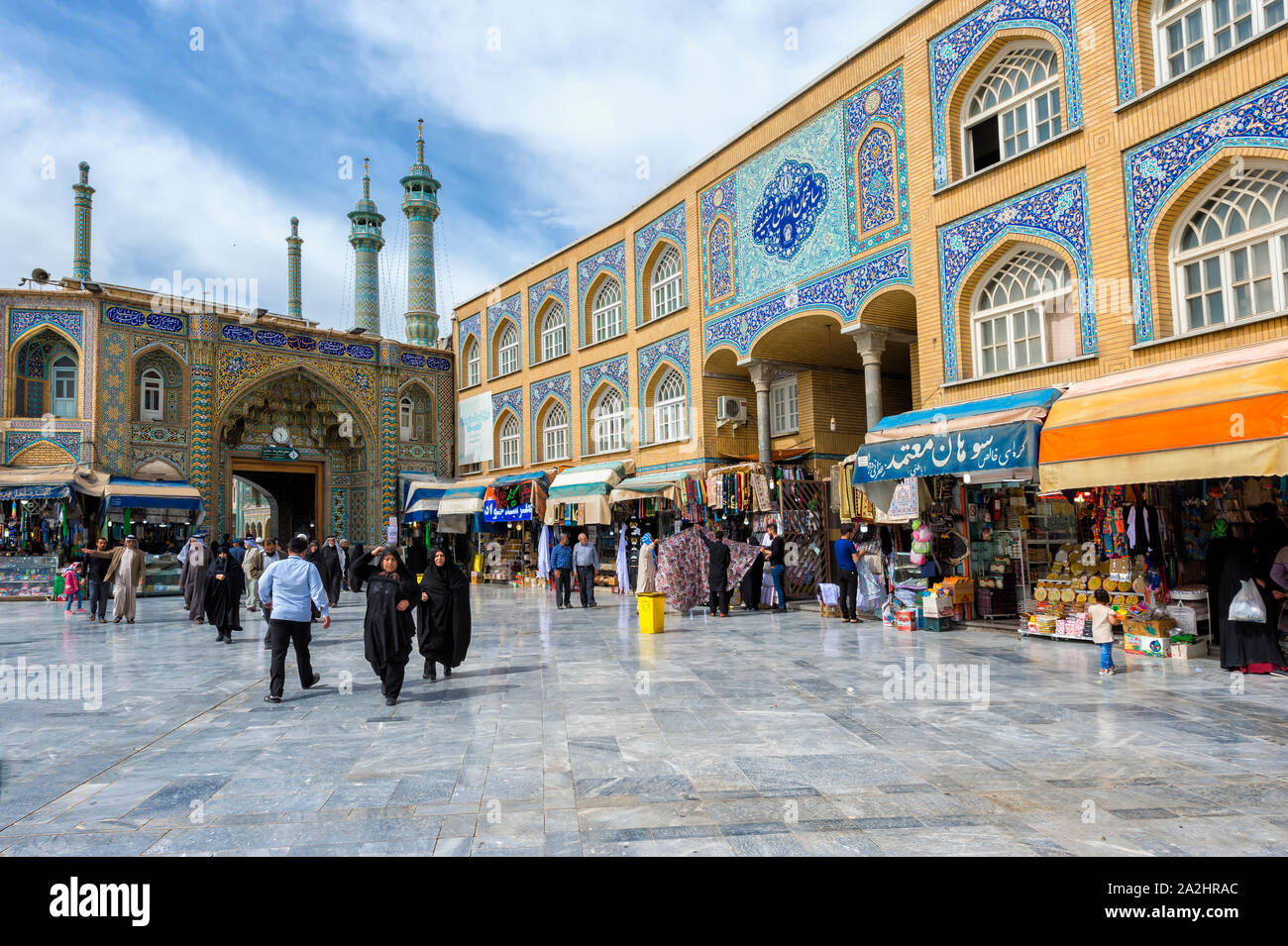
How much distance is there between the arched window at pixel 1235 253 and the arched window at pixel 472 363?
67.6 ft

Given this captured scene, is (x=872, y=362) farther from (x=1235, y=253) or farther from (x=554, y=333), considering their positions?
(x=554, y=333)

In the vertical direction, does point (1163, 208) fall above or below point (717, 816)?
above

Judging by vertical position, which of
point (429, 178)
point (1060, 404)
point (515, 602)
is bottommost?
point (515, 602)

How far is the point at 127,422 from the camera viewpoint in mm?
21750

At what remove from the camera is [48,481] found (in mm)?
19672

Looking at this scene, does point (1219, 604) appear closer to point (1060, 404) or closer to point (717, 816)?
point (1060, 404)

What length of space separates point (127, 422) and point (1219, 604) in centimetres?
2354

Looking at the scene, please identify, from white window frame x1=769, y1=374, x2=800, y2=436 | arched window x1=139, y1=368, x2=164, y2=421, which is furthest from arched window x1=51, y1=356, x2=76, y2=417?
white window frame x1=769, y1=374, x2=800, y2=436

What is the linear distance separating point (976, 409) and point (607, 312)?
11.8m

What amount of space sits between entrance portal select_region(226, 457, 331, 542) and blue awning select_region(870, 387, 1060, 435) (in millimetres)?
19545

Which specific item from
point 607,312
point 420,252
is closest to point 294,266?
point 420,252

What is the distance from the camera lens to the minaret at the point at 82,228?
26.8 m
